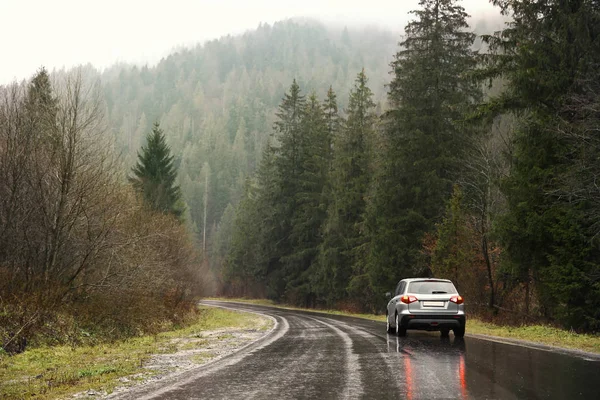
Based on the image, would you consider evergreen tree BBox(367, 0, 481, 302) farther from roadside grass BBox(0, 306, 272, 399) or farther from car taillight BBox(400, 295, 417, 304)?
roadside grass BBox(0, 306, 272, 399)

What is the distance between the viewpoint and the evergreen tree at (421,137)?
3183 centimetres

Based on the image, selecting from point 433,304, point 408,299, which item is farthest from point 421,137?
point 433,304

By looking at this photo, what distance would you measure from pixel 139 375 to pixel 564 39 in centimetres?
1626

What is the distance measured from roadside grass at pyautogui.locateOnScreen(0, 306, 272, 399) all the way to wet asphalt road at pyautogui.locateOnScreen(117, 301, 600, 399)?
1.04 meters

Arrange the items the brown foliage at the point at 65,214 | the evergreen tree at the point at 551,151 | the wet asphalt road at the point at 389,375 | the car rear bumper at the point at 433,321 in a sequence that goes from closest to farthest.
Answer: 1. the wet asphalt road at the point at 389,375
2. the car rear bumper at the point at 433,321
3. the evergreen tree at the point at 551,151
4. the brown foliage at the point at 65,214

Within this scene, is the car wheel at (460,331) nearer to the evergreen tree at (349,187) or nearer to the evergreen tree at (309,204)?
the evergreen tree at (349,187)

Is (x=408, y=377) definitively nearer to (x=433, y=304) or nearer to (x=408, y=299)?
(x=433, y=304)

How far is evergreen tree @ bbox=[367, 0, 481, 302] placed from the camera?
3183 centimetres

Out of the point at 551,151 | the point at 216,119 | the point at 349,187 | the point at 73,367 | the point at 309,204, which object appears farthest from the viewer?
the point at 216,119

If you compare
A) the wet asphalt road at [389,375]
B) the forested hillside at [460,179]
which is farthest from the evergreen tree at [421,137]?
the wet asphalt road at [389,375]

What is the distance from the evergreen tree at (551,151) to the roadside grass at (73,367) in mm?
11425

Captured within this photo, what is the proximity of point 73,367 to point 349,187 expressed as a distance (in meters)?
35.2

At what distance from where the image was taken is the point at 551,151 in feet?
59.5

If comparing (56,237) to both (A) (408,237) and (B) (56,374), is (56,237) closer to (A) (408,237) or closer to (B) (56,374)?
(B) (56,374)
